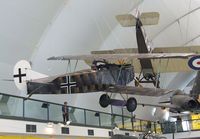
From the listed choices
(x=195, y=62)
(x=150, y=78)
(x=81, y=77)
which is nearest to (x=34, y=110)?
(x=150, y=78)

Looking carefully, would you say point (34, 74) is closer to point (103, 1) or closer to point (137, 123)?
point (103, 1)

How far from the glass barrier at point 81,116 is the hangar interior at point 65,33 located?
41mm

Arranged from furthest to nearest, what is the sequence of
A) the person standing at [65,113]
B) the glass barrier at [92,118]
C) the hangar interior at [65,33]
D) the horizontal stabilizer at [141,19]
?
the glass barrier at [92,118] → the person standing at [65,113] → the hangar interior at [65,33] → the horizontal stabilizer at [141,19]

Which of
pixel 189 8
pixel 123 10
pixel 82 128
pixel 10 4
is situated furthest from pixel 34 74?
pixel 189 8

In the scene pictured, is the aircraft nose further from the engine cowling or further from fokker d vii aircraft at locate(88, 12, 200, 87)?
fokker d vii aircraft at locate(88, 12, 200, 87)

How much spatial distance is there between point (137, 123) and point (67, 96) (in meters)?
8.00

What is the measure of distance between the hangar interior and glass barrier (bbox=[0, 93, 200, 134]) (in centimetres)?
4

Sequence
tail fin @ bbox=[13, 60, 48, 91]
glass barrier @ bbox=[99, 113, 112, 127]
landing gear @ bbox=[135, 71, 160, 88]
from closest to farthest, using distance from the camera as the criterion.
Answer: tail fin @ bbox=[13, 60, 48, 91] → landing gear @ bbox=[135, 71, 160, 88] → glass barrier @ bbox=[99, 113, 112, 127]

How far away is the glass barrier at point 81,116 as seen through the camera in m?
15.7

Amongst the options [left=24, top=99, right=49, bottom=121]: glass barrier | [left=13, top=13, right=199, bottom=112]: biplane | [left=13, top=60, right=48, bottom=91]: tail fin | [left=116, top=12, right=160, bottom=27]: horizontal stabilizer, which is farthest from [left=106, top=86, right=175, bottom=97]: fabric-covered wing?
[left=24, top=99, right=49, bottom=121]: glass barrier

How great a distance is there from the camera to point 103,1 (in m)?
19.7

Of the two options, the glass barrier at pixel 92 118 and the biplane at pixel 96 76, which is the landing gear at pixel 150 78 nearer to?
the biplane at pixel 96 76

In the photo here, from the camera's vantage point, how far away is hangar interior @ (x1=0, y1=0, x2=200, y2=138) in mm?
16609

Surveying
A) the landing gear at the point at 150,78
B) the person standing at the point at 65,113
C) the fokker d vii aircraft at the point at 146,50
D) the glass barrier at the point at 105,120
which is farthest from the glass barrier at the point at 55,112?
the landing gear at the point at 150,78
